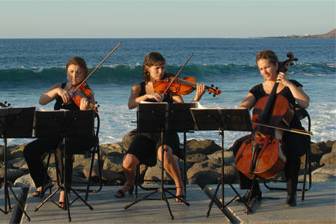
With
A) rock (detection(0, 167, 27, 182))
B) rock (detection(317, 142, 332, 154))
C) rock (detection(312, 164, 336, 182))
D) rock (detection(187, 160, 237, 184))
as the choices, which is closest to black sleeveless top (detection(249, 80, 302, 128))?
rock (detection(312, 164, 336, 182))

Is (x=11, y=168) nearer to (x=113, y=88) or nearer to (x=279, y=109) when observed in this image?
(x=279, y=109)

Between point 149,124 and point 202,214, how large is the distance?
0.81 meters

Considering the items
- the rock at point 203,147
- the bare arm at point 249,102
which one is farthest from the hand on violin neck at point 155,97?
the rock at point 203,147

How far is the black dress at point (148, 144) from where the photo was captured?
5805 millimetres

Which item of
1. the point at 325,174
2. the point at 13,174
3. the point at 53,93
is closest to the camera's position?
the point at 53,93

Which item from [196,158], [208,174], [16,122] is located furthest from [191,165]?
[16,122]

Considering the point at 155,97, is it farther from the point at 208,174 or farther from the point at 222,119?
the point at 208,174

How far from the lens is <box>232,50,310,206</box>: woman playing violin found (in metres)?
5.52

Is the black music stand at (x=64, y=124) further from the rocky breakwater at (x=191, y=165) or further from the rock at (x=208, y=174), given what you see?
the rock at (x=208, y=174)

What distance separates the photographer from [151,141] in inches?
232

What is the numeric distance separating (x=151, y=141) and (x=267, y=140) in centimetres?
106

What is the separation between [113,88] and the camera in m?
21.6

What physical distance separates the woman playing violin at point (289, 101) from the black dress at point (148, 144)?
1.78 ft

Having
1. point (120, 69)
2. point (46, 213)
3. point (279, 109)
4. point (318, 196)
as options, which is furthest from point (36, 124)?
point (120, 69)
